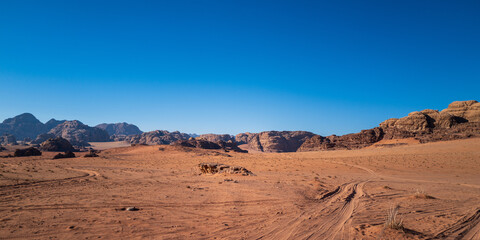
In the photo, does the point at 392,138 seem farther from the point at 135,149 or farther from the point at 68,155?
the point at 68,155

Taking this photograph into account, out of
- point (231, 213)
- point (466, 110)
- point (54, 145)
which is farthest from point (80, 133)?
point (466, 110)

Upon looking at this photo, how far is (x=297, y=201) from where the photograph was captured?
8414 millimetres

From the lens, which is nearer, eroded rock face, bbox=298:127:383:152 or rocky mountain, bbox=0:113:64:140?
eroded rock face, bbox=298:127:383:152

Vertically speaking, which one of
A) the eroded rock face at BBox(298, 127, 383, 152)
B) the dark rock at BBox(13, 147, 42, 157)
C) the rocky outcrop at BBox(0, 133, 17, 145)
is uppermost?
the eroded rock face at BBox(298, 127, 383, 152)

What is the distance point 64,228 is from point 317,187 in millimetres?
9799

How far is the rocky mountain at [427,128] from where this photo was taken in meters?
41.2

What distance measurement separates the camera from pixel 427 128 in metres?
45.1

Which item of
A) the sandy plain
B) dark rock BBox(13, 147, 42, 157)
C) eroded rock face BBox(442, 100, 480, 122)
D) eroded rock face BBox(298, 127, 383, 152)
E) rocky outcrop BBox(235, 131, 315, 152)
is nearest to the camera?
the sandy plain

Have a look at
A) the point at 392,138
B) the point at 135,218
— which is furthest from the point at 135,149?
the point at 392,138

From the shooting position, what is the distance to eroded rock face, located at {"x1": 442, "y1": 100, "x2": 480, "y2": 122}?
44938 millimetres

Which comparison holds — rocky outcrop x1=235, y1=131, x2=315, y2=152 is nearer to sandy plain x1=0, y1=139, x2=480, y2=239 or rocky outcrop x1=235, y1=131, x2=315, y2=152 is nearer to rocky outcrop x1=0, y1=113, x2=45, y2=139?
sandy plain x1=0, y1=139, x2=480, y2=239

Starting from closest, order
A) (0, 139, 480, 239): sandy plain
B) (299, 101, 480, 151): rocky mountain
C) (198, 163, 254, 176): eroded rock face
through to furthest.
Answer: (0, 139, 480, 239): sandy plain
(198, 163, 254, 176): eroded rock face
(299, 101, 480, 151): rocky mountain

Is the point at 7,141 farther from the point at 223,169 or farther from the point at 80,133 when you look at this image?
the point at 223,169

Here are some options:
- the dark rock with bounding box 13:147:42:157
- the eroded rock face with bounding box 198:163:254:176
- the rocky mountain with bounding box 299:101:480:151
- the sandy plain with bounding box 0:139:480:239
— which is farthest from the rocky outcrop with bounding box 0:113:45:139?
the sandy plain with bounding box 0:139:480:239
